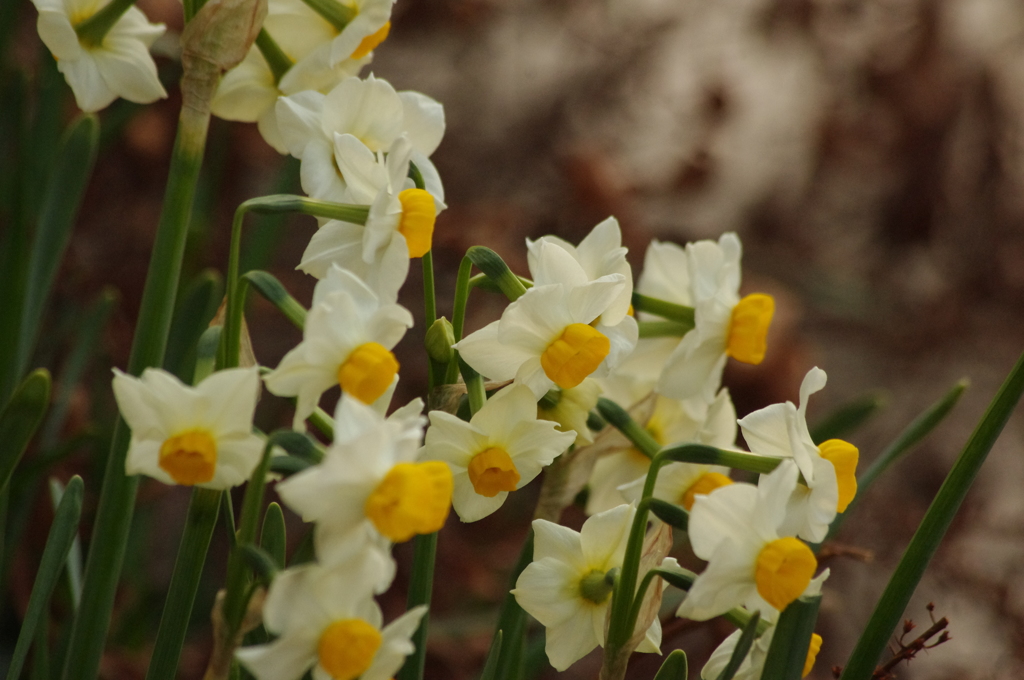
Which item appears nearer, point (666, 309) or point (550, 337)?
point (550, 337)

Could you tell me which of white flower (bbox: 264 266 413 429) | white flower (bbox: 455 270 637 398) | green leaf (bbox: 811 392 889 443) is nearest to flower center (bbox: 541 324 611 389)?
white flower (bbox: 455 270 637 398)

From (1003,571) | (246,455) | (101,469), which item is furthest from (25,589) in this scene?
(1003,571)

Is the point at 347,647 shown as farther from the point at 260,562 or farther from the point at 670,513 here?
the point at 670,513

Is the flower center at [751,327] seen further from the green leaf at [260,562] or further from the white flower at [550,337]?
the green leaf at [260,562]

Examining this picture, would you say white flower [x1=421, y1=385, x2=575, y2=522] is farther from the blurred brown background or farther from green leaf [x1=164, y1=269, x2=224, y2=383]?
the blurred brown background

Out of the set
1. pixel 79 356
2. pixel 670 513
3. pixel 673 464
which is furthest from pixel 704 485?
pixel 79 356

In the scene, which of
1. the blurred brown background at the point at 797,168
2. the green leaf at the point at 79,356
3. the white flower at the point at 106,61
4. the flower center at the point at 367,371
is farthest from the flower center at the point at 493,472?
the blurred brown background at the point at 797,168

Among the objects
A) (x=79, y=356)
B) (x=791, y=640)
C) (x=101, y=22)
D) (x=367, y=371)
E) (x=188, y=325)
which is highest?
(x=101, y=22)
